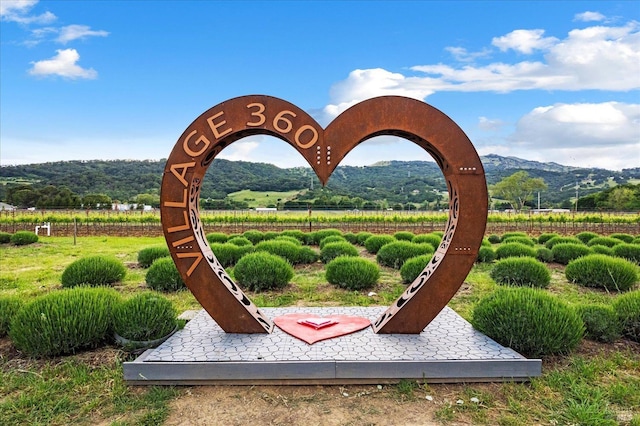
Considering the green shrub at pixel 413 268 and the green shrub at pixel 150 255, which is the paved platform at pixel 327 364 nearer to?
the green shrub at pixel 413 268

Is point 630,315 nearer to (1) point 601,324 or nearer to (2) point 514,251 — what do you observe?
(1) point 601,324

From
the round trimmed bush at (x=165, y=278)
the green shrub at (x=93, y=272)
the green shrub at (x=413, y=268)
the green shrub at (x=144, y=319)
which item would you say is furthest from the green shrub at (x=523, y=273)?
the green shrub at (x=93, y=272)

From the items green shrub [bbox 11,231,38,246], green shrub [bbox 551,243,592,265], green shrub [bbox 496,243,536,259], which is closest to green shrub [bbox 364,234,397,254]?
green shrub [bbox 496,243,536,259]

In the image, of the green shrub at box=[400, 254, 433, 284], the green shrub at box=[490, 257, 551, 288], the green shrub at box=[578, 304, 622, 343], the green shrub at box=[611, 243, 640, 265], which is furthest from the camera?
the green shrub at box=[611, 243, 640, 265]

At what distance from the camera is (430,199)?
62.0 meters

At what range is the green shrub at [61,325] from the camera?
5.00m

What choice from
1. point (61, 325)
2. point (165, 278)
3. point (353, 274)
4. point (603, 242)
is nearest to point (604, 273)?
point (353, 274)

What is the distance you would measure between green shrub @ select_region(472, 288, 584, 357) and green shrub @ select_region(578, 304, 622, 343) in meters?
0.68

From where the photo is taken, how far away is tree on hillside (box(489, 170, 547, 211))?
2354 inches

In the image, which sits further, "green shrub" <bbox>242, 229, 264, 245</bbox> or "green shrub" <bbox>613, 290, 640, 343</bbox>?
"green shrub" <bbox>242, 229, 264, 245</bbox>

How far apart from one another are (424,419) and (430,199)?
2366 inches

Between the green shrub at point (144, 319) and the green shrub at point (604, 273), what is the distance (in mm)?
8007

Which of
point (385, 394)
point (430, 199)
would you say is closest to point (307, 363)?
point (385, 394)

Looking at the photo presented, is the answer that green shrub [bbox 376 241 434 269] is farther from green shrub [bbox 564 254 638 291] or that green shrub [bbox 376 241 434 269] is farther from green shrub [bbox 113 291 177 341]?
green shrub [bbox 113 291 177 341]
